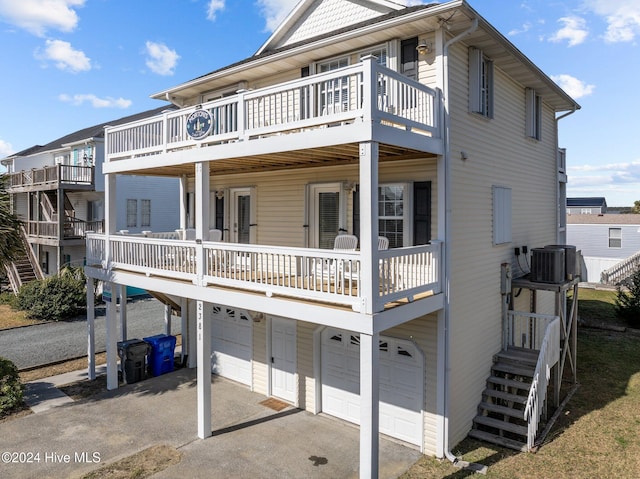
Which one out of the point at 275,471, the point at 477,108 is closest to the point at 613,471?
the point at 275,471

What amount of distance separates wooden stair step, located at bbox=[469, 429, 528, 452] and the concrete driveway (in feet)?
5.54

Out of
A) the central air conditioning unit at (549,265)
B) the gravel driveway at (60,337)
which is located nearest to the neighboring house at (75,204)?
the gravel driveway at (60,337)

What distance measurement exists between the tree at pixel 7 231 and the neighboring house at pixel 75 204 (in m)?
13.2

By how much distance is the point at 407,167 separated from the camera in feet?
31.1

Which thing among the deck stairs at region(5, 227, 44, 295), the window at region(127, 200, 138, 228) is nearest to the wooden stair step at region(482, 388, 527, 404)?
the window at region(127, 200, 138, 228)

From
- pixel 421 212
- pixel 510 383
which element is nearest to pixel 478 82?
pixel 421 212

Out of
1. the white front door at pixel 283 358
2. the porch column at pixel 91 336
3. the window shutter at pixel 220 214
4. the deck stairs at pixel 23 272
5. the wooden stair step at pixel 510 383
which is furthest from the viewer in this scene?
the deck stairs at pixel 23 272

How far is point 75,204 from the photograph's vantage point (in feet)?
91.7

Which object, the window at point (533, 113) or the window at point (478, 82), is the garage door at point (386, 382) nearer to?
the window at point (478, 82)

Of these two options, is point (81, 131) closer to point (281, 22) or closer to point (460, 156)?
point (281, 22)

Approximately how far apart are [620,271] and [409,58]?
26.2 meters

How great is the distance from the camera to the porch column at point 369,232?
6.86 metres

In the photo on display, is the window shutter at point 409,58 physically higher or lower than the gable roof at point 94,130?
lower

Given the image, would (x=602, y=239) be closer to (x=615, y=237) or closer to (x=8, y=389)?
(x=615, y=237)
